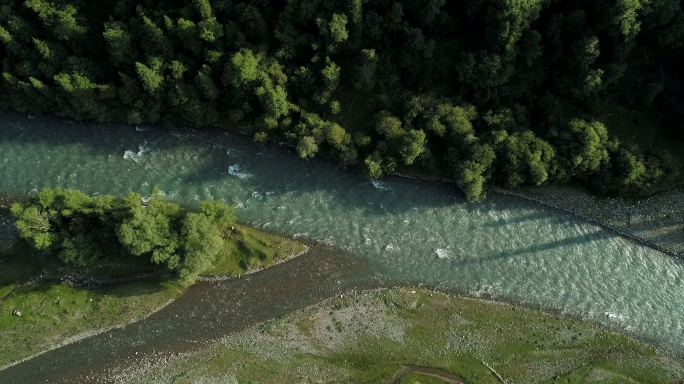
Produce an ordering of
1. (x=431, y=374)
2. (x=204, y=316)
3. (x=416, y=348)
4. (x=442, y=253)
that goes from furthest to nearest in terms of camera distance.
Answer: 1. (x=442, y=253)
2. (x=204, y=316)
3. (x=416, y=348)
4. (x=431, y=374)

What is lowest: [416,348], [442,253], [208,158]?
[416,348]

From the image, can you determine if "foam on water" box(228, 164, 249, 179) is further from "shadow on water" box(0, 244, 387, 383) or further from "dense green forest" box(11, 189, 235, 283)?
"shadow on water" box(0, 244, 387, 383)

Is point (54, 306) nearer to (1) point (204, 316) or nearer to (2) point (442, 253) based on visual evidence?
(1) point (204, 316)

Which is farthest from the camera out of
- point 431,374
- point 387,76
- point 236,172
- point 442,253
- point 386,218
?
point 236,172

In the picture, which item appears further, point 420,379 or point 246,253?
point 246,253

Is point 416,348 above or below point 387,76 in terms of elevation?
below

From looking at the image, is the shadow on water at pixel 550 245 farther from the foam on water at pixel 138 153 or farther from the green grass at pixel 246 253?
the foam on water at pixel 138 153

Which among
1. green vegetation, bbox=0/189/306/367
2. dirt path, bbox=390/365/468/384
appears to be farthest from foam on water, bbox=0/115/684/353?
dirt path, bbox=390/365/468/384

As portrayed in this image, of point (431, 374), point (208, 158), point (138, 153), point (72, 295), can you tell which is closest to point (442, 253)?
point (431, 374)
